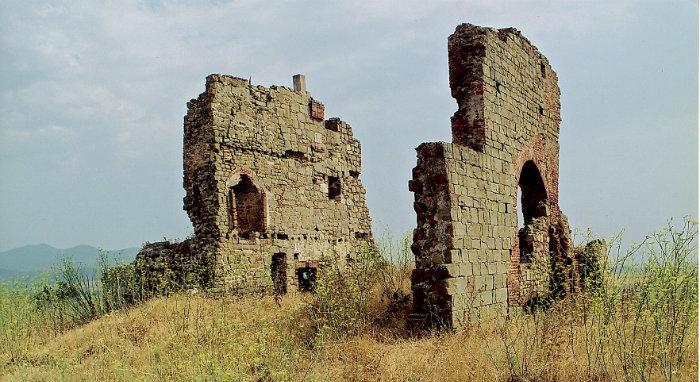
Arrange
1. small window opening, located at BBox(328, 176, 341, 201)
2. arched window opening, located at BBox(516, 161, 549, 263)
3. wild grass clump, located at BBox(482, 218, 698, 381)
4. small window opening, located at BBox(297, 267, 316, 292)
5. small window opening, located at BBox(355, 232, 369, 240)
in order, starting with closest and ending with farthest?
wild grass clump, located at BBox(482, 218, 698, 381)
arched window opening, located at BBox(516, 161, 549, 263)
small window opening, located at BBox(297, 267, 316, 292)
small window opening, located at BBox(328, 176, 341, 201)
small window opening, located at BBox(355, 232, 369, 240)

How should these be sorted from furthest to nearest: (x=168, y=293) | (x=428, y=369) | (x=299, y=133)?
(x=299, y=133) → (x=168, y=293) → (x=428, y=369)

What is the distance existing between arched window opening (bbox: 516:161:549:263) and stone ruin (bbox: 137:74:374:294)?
406 centimetres

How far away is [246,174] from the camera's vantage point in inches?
525

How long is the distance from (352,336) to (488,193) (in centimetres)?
307

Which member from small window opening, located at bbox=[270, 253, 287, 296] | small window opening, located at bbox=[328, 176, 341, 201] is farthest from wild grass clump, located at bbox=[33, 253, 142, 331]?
small window opening, located at bbox=[328, 176, 341, 201]

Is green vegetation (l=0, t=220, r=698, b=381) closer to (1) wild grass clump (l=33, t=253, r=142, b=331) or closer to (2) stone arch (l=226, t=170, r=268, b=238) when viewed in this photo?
(1) wild grass clump (l=33, t=253, r=142, b=331)

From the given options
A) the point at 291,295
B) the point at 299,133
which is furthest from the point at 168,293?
the point at 299,133

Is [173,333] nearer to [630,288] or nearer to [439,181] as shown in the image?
[439,181]

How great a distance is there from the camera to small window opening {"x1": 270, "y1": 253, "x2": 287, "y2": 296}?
1388cm

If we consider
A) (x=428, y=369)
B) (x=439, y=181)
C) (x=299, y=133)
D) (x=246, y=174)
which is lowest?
(x=428, y=369)

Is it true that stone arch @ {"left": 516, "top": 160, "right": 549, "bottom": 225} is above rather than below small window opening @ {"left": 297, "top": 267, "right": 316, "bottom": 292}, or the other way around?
above

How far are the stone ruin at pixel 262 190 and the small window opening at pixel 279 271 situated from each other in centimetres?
2

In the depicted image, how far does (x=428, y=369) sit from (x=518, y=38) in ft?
21.8

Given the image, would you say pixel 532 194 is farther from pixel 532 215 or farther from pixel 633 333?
pixel 633 333
